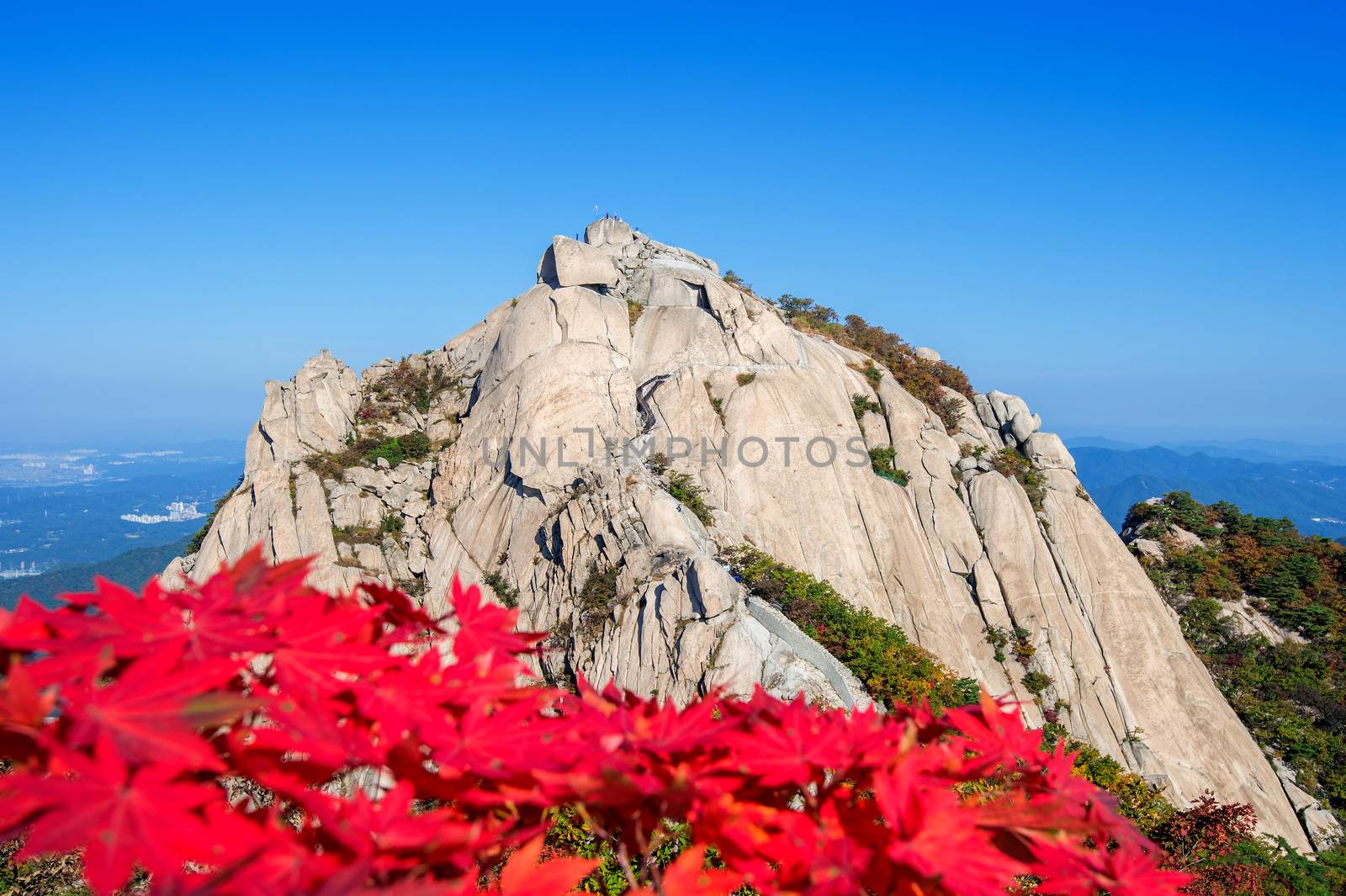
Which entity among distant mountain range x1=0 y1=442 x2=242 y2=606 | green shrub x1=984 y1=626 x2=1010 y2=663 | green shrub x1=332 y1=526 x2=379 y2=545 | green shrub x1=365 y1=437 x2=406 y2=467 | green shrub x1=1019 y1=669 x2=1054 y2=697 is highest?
green shrub x1=365 y1=437 x2=406 y2=467

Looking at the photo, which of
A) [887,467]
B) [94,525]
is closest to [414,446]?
[887,467]

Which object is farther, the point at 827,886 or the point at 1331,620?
the point at 1331,620

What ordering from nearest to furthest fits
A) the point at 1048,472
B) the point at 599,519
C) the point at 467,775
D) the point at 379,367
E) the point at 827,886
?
the point at 827,886 < the point at 467,775 < the point at 599,519 < the point at 1048,472 < the point at 379,367

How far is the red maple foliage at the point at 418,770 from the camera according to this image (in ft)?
4.62

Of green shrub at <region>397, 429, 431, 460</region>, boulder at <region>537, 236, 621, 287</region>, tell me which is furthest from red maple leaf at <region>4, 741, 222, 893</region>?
boulder at <region>537, 236, 621, 287</region>

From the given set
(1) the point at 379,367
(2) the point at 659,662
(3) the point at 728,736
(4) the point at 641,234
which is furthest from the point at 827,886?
(4) the point at 641,234

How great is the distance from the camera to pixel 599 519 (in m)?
20.5

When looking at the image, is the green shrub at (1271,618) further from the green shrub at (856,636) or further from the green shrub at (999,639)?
the green shrub at (856,636)

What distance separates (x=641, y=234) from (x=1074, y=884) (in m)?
32.4

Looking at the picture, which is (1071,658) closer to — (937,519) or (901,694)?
(937,519)

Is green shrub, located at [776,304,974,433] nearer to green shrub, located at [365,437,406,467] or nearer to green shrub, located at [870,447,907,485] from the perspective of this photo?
green shrub, located at [870,447,907,485]

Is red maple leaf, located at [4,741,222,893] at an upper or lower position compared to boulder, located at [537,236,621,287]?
lower

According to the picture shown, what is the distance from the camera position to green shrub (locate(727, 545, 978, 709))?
17875mm

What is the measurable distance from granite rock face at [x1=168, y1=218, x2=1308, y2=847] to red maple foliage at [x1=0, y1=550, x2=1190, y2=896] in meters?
15.5
